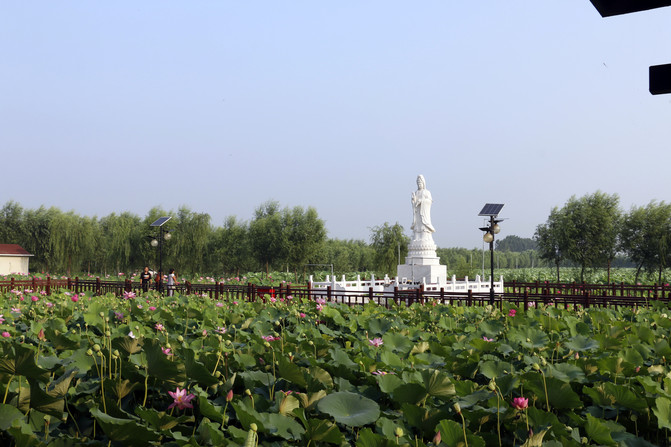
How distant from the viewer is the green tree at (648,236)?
108 feet

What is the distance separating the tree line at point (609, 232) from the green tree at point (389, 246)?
12.1m

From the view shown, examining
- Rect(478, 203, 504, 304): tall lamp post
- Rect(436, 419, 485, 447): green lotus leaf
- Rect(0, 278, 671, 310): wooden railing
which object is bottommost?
Rect(0, 278, 671, 310): wooden railing

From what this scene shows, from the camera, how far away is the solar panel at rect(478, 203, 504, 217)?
1850 centimetres

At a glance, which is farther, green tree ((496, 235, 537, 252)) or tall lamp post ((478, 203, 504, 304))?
green tree ((496, 235, 537, 252))

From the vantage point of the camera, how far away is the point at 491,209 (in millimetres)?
18828

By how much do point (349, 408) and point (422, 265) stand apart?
81.3 feet

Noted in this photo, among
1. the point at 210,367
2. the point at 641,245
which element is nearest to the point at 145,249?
the point at 641,245

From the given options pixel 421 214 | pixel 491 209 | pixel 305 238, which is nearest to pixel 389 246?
pixel 305 238

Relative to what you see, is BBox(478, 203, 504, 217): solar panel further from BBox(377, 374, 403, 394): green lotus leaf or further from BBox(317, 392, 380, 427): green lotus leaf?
BBox(317, 392, 380, 427): green lotus leaf

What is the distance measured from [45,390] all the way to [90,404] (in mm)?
205

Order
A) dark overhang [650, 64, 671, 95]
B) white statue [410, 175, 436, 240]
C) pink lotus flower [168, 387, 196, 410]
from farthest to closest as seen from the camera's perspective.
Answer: white statue [410, 175, 436, 240], dark overhang [650, 64, 671, 95], pink lotus flower [168, 387, 196, 410]

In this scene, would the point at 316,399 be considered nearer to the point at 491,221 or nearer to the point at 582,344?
the point at 582,344

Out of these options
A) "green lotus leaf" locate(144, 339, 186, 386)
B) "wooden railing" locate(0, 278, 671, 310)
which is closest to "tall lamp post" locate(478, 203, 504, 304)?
"wooden railing" locate(0, 278, 671, 310)

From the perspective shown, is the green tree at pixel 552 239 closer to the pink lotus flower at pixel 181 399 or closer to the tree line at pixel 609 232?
Result: the tree line at pixel 609 232
